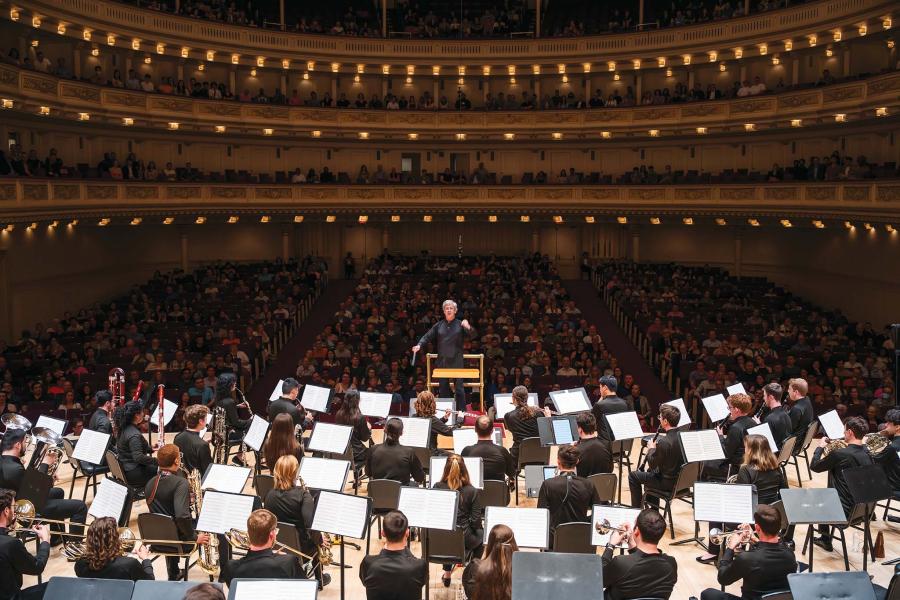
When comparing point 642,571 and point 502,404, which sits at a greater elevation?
point 502,404

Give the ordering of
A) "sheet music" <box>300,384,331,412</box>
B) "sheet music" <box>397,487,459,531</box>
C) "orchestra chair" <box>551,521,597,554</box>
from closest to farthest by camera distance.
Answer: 1. "sheet music" <box>397,487,459,531</box>
2. "orchestra chair" <box>551,521,597,554</box>
3. "sheet music" <box>300,384,331,412</box>

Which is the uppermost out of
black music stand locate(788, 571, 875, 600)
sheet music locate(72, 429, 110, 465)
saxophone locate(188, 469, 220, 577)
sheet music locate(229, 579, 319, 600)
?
sheet music locate(72, 429, 110, 465)

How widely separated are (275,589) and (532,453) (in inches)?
241

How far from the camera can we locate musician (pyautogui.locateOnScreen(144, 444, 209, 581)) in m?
9.82

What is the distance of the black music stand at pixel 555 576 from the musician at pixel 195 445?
217 inches

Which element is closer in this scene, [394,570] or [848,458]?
[394,570]

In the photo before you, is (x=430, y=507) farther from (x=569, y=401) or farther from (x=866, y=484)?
(x=866, y=484)

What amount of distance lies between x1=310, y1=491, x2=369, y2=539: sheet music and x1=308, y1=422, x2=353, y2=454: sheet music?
2.54m

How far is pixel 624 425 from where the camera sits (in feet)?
40.7

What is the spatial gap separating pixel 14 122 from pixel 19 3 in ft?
12.9

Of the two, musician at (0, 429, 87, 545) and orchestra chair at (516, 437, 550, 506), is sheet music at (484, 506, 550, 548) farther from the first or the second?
musician at (0, 429, 87, 545)

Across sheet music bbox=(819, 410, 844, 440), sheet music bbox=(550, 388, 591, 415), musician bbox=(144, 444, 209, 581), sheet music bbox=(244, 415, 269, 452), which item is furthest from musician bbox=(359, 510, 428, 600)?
sheet music bbox=(819, 410, 844, 440)

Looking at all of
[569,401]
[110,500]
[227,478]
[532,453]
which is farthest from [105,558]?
[569,401]

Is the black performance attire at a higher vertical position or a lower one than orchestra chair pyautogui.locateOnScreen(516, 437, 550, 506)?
higher
